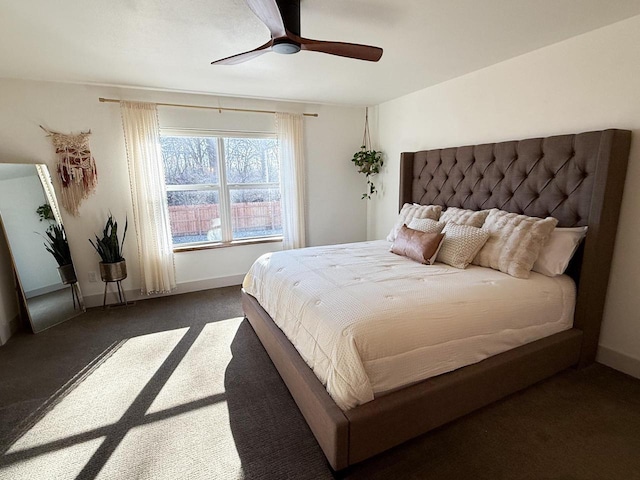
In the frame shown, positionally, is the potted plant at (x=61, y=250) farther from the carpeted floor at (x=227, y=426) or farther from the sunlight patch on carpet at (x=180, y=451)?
the sunlight patch on carpet at (x=180, y=451)

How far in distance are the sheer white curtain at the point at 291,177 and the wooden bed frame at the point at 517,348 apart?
1575 millimetres

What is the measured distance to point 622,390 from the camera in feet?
6.64

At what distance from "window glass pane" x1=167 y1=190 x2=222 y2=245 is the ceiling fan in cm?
226

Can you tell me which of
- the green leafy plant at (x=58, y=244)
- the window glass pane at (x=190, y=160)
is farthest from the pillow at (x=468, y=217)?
the green leafy plant at (x=58, y=244)

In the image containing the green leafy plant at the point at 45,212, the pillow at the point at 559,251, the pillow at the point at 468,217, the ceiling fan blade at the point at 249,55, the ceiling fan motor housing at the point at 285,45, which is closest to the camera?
the ceiling fan motor housing at the point at 285,45

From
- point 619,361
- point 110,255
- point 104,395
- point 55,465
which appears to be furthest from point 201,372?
point 619,361

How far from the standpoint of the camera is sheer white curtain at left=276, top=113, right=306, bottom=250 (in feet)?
13.3

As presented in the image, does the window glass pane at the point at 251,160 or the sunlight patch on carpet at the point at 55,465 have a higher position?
the window glass pane at the point at 251,160

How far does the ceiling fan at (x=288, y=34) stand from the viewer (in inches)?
59.8

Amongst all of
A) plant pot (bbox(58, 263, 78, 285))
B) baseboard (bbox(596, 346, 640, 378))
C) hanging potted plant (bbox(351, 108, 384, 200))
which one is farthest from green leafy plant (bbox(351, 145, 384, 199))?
plant pot (bbox(58, 263, 78, 285))

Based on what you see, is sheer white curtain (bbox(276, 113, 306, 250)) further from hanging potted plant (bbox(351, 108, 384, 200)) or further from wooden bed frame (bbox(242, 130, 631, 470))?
wooden bed frame (bbox(242, 130, 631, 470))

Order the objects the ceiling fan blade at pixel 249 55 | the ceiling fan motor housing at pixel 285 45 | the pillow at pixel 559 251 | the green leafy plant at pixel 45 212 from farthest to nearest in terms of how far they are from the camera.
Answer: the green leafy plant at pixel 45 212, the pillow at pixel 559 251, the ceiling fan blade at pixel 249 55, the ceiling fan motor housing at pixel 285 45

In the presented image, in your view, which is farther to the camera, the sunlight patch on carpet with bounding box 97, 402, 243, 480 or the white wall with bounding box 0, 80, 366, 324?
the white wall with bounding box 0, 80, 366, 324

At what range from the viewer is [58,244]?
10.4 ft
